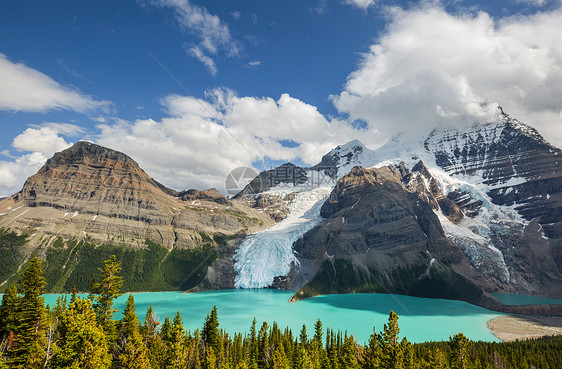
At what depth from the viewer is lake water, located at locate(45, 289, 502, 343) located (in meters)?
132

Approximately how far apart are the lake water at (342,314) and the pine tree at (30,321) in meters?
97.7

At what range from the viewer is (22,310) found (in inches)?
1206

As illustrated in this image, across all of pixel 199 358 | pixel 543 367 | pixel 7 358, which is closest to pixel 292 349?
pixel 199 358

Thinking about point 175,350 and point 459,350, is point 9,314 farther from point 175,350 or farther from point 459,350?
point 459,350

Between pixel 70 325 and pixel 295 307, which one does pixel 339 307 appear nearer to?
pixel 295 307

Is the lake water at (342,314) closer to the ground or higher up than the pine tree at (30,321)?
closer to the ground

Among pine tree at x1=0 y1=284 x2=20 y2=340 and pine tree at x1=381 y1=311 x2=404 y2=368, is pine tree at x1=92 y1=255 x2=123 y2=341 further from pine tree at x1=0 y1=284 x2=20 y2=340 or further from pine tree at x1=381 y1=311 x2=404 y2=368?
pine tree at x1=381 y1=311 x2=404 y2=368

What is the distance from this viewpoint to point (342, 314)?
163 m

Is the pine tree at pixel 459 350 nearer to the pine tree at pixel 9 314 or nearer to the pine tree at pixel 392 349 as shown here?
the pine tree at pixel 392 349

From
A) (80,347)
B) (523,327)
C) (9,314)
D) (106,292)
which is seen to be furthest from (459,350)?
(523,327)

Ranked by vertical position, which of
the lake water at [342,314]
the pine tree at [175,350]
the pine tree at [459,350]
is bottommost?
the lake water at [342,314]

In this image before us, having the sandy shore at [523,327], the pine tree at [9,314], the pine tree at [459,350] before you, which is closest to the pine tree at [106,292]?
the pine tree at [9,314]

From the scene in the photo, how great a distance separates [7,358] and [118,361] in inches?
400

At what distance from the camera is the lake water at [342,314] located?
13225cm
